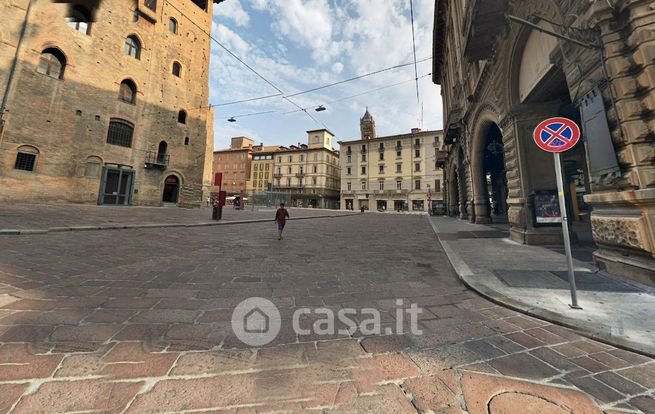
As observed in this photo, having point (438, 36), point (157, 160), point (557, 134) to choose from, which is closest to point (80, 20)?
point (157, 160)

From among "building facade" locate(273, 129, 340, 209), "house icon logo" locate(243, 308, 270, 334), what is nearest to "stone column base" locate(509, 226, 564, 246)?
"house icon logo" locate(243, 308, 270, 334)

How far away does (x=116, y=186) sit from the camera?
61.3 ft

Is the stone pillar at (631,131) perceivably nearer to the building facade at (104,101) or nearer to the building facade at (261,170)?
the building facade at (104,101)

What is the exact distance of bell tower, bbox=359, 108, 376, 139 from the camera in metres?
56.1

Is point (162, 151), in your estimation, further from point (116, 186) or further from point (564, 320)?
point (564, 320)

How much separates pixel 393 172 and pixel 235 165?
38100 mm

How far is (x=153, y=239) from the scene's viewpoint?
6.91 meters

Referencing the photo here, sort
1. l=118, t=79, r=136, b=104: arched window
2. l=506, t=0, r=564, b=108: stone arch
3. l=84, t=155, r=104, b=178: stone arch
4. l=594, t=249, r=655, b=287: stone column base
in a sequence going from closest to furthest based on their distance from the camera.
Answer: l=594, t=249, r=655, b=287: stone column base, l=506, t=0, r=564, b=108: stone arch, l=84, t=155, r=104, b=178: stone arch, l=118, t=79, r=136, b=104: arched window

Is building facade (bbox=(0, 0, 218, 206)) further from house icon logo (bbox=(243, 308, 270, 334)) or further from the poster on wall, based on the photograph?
the poster on wall

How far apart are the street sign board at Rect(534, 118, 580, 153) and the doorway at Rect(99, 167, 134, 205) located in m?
23.8

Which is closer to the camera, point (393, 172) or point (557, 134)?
point (557, 134)

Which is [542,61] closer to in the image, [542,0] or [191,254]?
[542,0]

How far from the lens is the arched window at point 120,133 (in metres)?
18.4

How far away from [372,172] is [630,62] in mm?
46465
